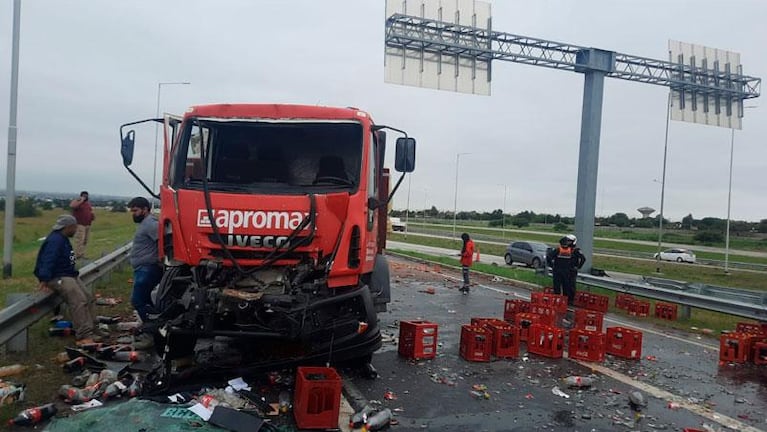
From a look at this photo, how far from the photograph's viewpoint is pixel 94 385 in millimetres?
5668

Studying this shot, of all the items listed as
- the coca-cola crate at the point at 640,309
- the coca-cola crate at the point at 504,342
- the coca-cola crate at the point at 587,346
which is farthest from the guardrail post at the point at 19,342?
the coca-cola crate at the point at 640,309

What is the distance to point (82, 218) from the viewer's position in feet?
48.7

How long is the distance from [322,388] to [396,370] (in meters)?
2.28

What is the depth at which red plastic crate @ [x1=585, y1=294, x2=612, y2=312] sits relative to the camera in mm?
→ 12742

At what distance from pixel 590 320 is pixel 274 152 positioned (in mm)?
6031

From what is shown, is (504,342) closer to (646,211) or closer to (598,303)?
(598,303)

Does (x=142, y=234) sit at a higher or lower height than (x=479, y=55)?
lower

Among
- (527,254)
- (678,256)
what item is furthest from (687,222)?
(527,254)

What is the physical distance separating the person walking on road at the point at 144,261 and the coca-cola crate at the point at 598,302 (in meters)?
9.36

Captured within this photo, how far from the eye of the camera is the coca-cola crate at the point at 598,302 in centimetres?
1274

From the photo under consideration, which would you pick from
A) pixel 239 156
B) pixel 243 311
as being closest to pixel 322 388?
pixel 243 311

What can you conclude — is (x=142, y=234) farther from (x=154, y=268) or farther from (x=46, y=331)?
(x=46, y=331)

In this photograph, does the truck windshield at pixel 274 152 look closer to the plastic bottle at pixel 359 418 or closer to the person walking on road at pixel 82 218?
the plastic bottle at pixel 359 418

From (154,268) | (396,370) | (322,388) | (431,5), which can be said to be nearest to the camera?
(322,388)
